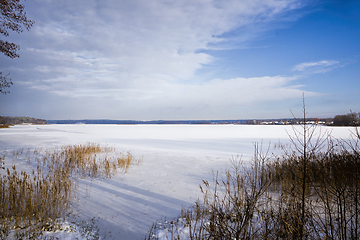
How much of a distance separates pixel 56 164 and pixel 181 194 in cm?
676

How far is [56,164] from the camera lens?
895cm

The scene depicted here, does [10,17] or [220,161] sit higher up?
[10,17]

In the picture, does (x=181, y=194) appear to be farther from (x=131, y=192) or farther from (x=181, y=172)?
(x=181, y=172)

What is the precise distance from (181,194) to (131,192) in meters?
1.70

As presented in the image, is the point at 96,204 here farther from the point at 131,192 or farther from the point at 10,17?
the point at 10,17

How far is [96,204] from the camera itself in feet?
17.1

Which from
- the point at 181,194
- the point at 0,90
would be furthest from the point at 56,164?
the point at 181,194

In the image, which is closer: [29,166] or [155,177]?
[155,177]

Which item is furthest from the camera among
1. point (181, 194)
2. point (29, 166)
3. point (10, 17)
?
point (29, 166)

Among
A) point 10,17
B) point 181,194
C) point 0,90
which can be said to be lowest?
point 181,194

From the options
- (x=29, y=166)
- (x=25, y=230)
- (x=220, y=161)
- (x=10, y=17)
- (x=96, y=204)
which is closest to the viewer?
(x=25, y=230)

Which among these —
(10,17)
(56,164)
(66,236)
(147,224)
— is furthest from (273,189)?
(10,17)

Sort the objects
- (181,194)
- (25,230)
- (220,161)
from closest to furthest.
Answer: (25,230)
(181,194)
(220,161)

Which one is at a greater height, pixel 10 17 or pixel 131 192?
pixel 10 17
